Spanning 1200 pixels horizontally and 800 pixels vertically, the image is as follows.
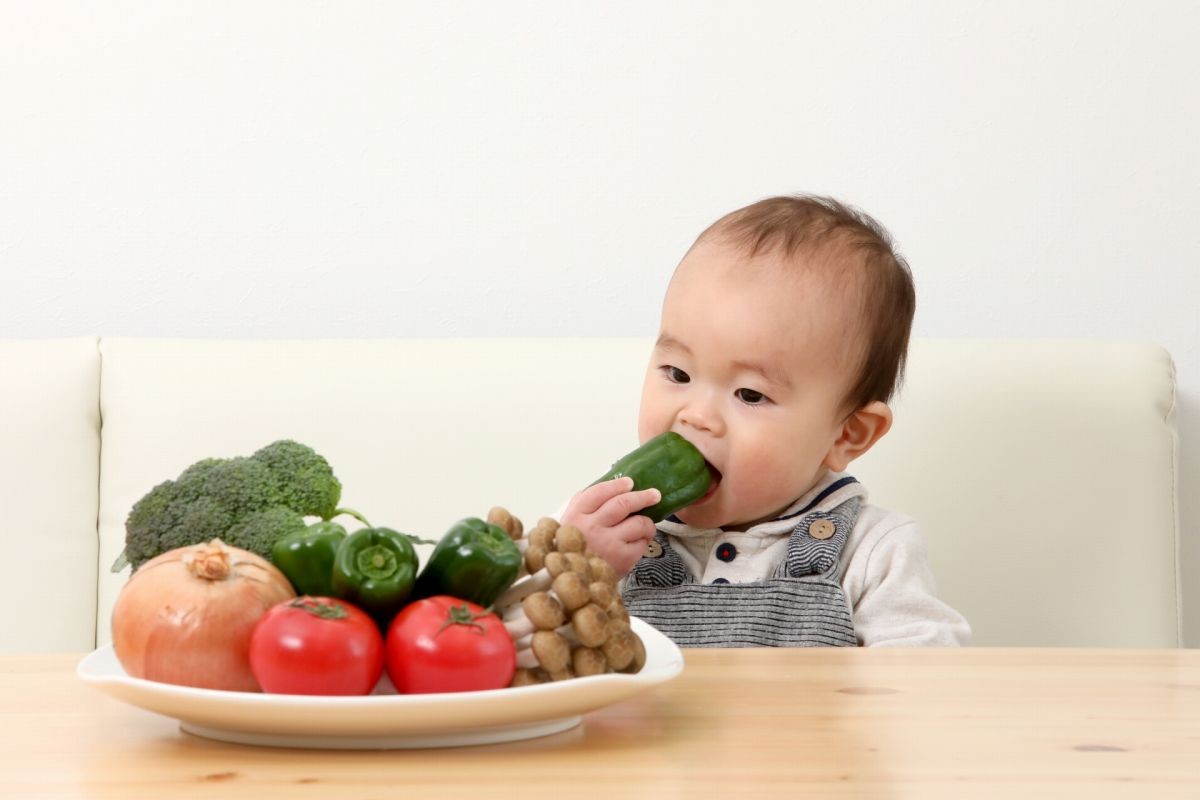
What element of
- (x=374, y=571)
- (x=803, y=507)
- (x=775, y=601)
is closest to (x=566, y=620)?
(x=374, y=571)

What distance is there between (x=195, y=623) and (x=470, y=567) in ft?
0.57

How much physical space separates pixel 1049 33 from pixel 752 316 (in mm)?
901

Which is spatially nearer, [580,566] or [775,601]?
[580,566]

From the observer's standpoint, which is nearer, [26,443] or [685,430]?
[685,430]

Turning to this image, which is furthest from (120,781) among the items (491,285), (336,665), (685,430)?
(491,285)

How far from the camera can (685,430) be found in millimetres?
1735

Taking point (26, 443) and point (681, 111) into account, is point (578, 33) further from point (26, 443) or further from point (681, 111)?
point (26, 443)

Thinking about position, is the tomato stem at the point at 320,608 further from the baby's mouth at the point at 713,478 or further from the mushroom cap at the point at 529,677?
the baby's mouth at the point at 713,478

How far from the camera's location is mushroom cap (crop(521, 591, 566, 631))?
34.4 inches

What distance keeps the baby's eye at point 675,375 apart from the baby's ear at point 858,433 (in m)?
0.23

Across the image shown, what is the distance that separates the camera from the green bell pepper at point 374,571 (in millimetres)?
862

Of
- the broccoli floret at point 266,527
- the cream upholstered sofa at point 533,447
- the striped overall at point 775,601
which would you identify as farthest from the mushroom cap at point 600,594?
the cream upholstered sofa at point 533,447

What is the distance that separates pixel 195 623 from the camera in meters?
0.84

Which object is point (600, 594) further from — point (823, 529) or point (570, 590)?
point (823, 529)
